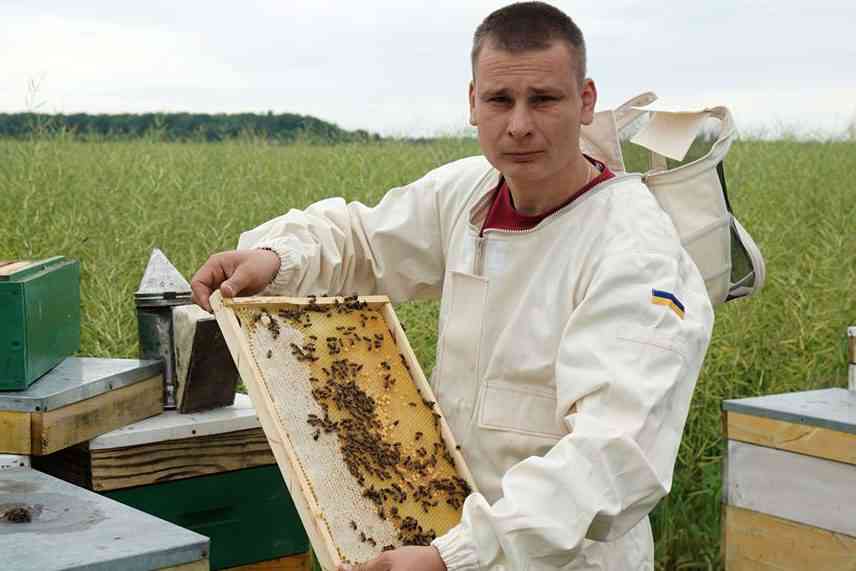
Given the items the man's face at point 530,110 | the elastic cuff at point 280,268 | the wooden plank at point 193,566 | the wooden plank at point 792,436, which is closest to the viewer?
the wooden plank at point 193,566

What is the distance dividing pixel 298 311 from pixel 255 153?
856 cm

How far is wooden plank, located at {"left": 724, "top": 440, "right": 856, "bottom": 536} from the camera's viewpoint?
3326 millimetres

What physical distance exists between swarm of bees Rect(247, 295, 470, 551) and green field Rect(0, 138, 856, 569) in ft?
2.72

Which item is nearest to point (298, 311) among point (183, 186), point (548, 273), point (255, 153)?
point (548, 273)

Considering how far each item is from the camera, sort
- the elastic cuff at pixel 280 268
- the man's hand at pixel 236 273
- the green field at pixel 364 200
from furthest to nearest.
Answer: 1. the green field at pixel 364 200
2. the elastic cuff at pixel 280 268
3. the man's hand at pixel 236 273

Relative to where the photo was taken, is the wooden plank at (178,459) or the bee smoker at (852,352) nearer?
the wooden plank at (178,459)

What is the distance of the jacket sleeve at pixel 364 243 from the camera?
8.74ft

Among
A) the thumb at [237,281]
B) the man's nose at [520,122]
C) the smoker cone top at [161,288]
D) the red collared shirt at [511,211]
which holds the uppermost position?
the man's nose at [520,122]

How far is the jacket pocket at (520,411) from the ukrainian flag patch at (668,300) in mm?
332

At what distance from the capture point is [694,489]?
478 centimetres

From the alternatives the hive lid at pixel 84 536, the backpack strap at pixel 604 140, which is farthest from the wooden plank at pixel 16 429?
the backpack strap at pixel 604 140

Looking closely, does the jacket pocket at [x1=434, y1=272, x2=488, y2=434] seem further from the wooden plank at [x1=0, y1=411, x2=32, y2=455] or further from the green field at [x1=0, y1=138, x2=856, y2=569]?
the wooden plank at [x1=0, y1=411, x2=32, y2=455]

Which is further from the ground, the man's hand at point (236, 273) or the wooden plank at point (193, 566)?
the man's hand at point (236, 273)

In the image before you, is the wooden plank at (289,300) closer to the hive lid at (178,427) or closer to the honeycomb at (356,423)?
the honeycomb at (356,423)
